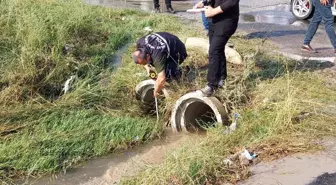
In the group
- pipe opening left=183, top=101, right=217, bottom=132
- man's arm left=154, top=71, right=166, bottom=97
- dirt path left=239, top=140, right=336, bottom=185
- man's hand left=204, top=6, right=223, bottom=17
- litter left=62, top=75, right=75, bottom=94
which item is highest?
man's hand left=204, top=6, right=223, bottom=17

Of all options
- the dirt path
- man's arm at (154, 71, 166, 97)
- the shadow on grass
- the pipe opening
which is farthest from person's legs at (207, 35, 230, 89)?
the dirt path

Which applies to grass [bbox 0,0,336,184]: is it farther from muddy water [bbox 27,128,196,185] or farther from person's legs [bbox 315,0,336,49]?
person's legs [bbox 315,0,336,49]

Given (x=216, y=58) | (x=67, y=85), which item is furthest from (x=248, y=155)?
(x=67, y=85)

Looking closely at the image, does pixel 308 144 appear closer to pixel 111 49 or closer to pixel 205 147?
pixel 205 147

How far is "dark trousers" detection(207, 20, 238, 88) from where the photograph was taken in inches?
202

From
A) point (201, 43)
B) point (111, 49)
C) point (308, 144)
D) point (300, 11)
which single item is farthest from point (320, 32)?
point (308, 144)

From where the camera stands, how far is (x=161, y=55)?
5.49 meters

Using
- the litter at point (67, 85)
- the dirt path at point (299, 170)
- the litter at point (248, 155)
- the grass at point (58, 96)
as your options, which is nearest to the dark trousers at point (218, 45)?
the grass at point (58, 96)

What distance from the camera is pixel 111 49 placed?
8.14m

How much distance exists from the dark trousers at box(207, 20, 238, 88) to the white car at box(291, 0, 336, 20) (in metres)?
5.66

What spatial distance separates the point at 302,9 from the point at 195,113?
5.72m

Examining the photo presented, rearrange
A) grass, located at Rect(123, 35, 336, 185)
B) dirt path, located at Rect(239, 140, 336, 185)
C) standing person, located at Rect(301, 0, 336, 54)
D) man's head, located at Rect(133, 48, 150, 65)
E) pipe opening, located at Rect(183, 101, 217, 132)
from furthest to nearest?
standing person, located at Rect(301, 0, 336, 54), pipe opening, located at Rect(183, 101, 217, 132), man's head, located at Rect(133, 48, 150, 65), grass, located at Rect(123, 35, 336, 185), dirt path, located at Rect(239, 140, 336, 185)

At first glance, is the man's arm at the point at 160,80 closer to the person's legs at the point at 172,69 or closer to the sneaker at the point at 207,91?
the person's legs at the point at 172,69

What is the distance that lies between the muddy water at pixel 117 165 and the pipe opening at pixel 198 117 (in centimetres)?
20
